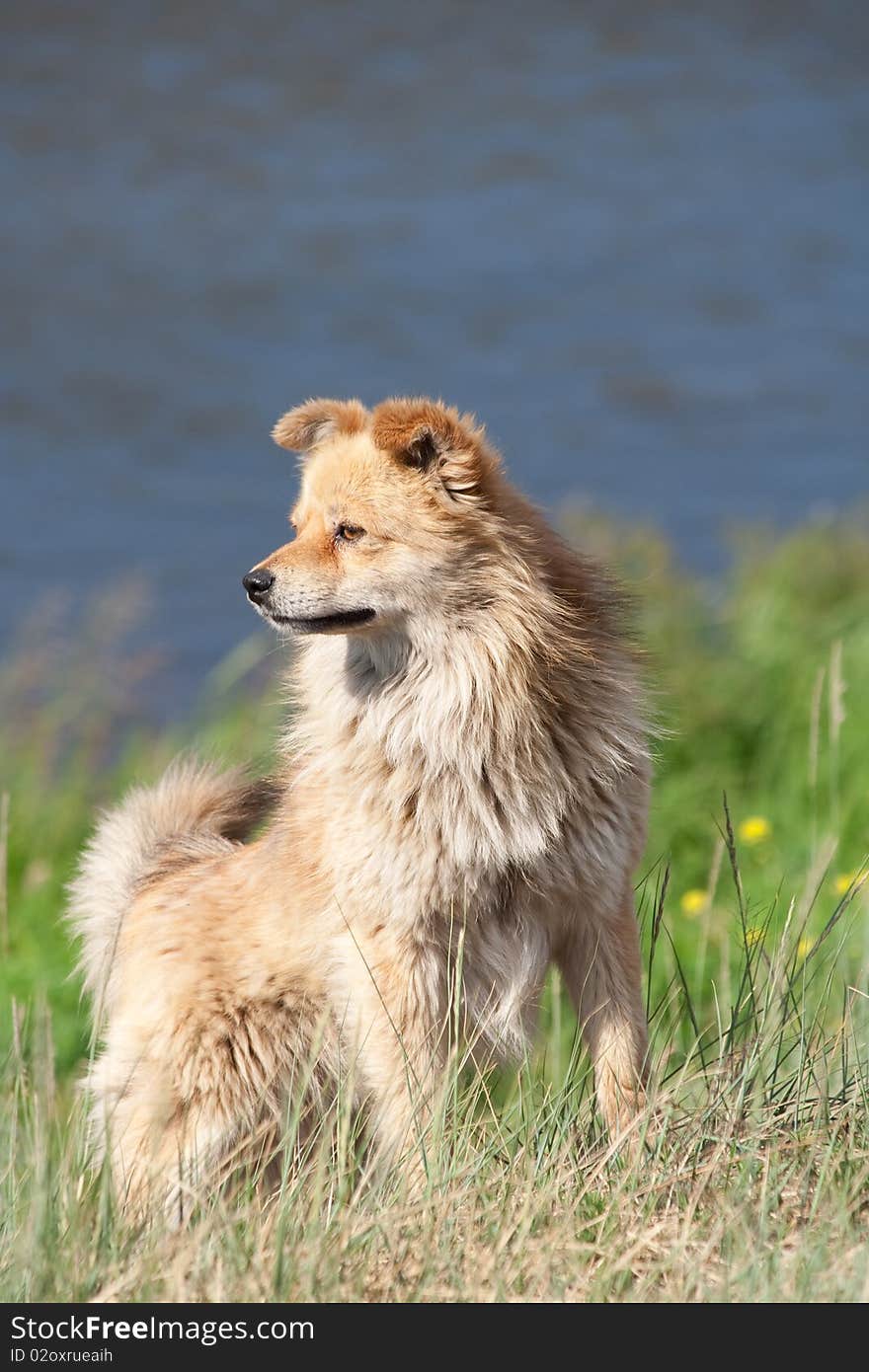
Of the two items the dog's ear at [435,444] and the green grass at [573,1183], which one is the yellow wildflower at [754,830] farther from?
the dog's ear at [435,444]

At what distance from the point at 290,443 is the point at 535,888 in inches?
53.9

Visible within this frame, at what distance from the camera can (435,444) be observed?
12.2ft

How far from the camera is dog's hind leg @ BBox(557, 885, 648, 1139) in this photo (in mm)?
3650

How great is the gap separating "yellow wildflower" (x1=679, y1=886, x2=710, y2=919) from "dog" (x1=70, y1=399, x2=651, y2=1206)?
6.40 feet

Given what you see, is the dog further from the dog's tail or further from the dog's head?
the dog's tail

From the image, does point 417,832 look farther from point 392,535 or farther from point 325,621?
point 392,535

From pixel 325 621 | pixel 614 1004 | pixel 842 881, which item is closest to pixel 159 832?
pixel 325 621

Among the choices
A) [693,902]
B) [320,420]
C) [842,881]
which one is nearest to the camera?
[320,420]

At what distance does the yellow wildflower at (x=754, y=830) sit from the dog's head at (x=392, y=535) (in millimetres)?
2616

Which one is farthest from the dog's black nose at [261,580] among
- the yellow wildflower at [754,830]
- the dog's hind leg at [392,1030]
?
the yellow wildflower at [754,830]

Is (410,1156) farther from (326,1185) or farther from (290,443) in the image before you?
(290,443)

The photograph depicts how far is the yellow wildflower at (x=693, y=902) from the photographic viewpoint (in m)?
5.69

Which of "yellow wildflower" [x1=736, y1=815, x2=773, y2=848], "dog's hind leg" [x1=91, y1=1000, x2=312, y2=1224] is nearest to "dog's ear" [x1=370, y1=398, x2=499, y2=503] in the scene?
"dog's hind leg" [x1=91, y1=1000, x2=312, y2=1224]

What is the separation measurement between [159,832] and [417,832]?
46.1 inches
